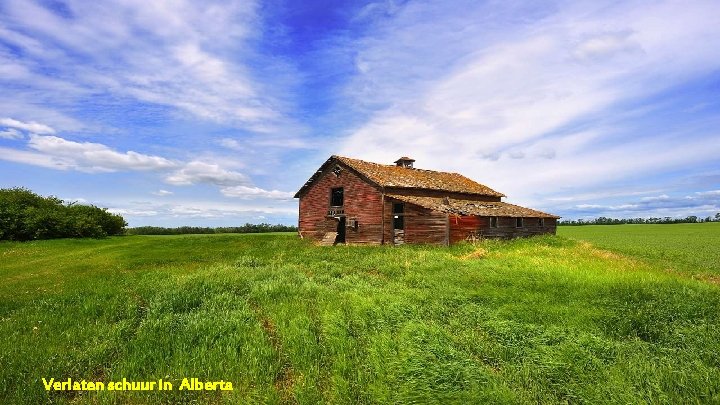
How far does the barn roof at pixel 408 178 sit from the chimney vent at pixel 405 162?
1.48 m

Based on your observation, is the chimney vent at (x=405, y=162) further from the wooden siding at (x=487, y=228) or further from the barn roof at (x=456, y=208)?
the wooden siding at (x=487, y=228)

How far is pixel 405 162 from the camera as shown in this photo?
137 ft

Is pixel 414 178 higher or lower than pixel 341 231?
higher

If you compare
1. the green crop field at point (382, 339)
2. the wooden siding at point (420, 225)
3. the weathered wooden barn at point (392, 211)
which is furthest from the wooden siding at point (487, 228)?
the green crop field at point (382, 339)

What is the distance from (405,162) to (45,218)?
3563 cm

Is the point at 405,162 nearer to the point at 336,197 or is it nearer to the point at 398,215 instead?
the point at 336,197

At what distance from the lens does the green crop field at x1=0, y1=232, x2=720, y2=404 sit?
5422 millimetres

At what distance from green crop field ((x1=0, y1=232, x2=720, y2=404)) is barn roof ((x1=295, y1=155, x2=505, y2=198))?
18.8 meters

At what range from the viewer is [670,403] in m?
4.99

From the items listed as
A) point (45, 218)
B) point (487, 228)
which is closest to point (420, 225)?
point (487, 228)

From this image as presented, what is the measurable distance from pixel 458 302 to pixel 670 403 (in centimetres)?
540

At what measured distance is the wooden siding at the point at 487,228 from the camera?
92.6ft

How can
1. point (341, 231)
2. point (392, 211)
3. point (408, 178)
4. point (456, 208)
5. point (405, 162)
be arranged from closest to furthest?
point (456, 208) → point (392, 211) → point (341, 231) → point (408, 178) → point (405, 162)

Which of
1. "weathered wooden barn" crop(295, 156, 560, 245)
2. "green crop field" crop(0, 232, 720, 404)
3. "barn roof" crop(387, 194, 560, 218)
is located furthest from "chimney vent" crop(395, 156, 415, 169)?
"green crop field" crop(0, 232, 720, 404)
